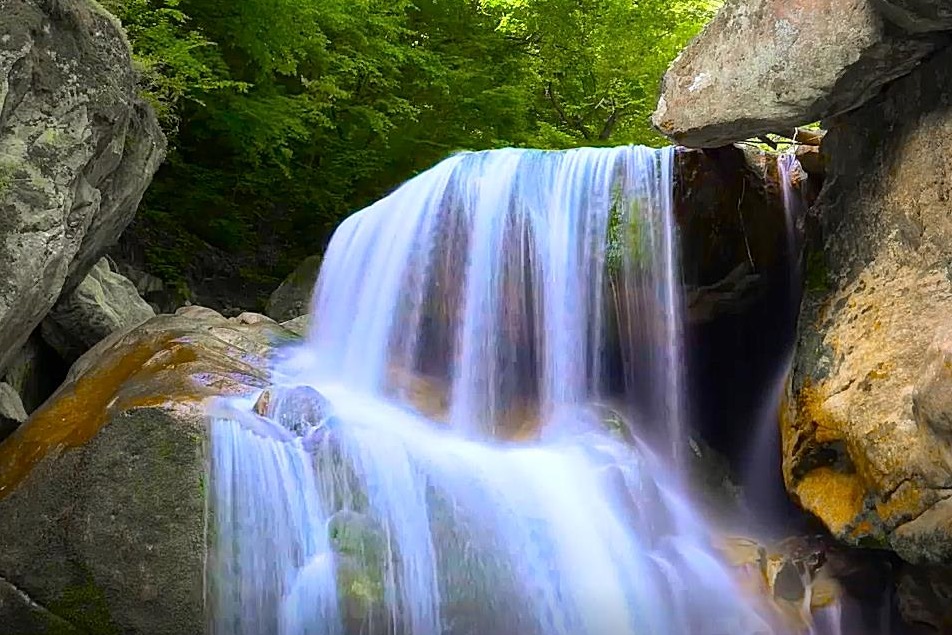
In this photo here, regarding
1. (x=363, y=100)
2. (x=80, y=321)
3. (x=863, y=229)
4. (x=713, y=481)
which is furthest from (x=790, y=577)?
(x=363, y=100)

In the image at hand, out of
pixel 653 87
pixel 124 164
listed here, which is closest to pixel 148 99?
pixel 124 164

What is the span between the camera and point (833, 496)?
449 cm

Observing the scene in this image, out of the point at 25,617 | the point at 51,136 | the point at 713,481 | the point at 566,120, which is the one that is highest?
the point at 566,120

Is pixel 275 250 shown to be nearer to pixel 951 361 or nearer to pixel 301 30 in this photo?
pixel 301 30

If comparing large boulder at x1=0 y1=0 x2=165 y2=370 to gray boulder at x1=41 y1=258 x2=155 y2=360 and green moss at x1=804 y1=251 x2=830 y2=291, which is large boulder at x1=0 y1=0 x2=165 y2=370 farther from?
green moss at x1=804 y1=251 x2=830 y2=291

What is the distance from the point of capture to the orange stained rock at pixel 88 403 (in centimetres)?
416

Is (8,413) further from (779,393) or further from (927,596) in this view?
(927,596)

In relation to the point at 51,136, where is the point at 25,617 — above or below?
below

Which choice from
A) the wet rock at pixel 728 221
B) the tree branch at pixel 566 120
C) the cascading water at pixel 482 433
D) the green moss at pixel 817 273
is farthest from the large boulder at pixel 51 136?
the tree branch at pixel 566 120

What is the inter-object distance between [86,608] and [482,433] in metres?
2.75

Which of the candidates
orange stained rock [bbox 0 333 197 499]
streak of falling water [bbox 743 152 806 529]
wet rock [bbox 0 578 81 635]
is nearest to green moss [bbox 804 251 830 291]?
streak of falling water [bbox 743 152 806 529]

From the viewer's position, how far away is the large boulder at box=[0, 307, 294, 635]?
3.71 meters

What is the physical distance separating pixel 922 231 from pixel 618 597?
255cm

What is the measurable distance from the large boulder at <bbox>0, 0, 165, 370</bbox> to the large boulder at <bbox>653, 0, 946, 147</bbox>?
134 inches
